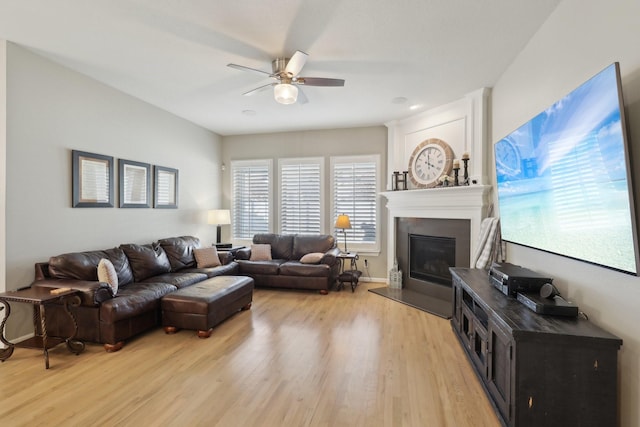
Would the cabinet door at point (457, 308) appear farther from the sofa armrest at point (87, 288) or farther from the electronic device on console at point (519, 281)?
the sofa armrest at point (87, 288)

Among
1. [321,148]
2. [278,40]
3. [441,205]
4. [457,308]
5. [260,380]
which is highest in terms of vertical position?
[278,40]

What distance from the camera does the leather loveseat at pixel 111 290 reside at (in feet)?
9.43

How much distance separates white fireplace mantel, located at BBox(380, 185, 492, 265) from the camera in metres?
3.87

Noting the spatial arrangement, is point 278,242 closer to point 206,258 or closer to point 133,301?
point 206,258

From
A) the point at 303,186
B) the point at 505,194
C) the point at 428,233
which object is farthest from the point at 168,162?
the point at 505,194

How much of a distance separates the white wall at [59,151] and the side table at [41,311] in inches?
8.9

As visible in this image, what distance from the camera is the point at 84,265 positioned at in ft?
10.6

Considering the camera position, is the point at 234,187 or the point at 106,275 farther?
the point at 234,187

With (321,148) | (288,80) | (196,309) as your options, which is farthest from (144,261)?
(321,148)

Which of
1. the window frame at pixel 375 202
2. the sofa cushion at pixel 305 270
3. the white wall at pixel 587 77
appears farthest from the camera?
the window frame at pixel 375 202

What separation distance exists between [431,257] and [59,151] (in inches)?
200

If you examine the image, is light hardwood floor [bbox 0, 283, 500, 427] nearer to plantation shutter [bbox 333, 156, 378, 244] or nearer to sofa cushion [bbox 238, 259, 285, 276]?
sofa cushion [bbox 238, 259, 285, 276]

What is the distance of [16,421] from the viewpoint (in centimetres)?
192

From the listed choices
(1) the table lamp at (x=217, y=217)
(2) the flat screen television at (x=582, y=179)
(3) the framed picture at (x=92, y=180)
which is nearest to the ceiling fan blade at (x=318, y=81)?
(2) the flat screen television at (x=582, y=179)
